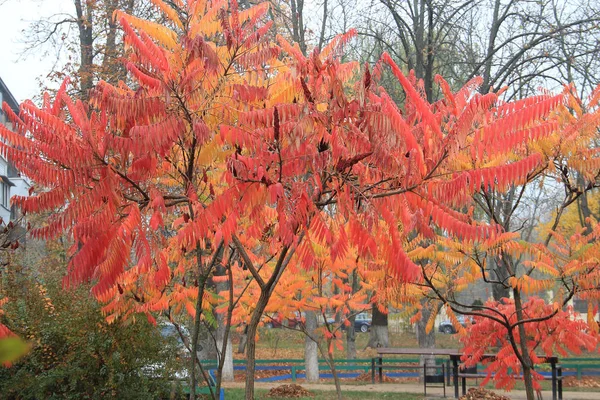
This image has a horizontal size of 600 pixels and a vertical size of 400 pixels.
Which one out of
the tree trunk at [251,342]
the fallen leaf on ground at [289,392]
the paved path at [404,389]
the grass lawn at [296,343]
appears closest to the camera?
the tree trunk at [251,342]

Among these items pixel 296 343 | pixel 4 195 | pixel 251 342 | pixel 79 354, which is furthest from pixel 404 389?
pixel 4 195

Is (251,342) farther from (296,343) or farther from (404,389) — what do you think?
(296,343)

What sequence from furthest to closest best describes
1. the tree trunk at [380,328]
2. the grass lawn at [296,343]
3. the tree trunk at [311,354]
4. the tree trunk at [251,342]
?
1. the grass lawn at [296,343]
2. the tree trunk at [380,328]
3. the tree trunk at [311,354]
4. the tree trunk at [251,342]

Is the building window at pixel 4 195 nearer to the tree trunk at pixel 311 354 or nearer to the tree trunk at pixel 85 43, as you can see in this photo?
the tree trunk at pixel 85 43

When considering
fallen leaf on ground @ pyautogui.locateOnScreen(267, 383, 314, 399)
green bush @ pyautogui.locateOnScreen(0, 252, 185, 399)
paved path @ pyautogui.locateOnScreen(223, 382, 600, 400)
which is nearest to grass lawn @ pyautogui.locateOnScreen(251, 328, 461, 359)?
paved path @ pyautogui.locateOnScreen(223, 382, 600, 400)

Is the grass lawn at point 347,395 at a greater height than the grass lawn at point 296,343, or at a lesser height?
greater

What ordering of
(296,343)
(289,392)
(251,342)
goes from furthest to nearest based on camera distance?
(296,343), (289,392), (251,342)

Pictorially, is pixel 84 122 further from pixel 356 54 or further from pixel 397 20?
pixel 356 54

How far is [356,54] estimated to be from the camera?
75.9 ft

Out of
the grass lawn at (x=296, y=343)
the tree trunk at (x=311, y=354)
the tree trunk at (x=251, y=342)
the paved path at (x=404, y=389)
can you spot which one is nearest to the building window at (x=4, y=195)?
the grass lawn at (x=296, y=343)

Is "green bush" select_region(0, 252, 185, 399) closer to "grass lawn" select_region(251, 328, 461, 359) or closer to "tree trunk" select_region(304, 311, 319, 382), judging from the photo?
"tree trunk" select_region(304, 311, 319, 382)

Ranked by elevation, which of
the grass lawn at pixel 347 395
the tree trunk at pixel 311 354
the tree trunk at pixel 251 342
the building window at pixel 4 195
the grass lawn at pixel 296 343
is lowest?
the grass lawn at pixel 296 343

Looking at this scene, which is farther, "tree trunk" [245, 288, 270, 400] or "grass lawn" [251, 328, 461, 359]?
"grass lawn" [251, 328, 461, 359]

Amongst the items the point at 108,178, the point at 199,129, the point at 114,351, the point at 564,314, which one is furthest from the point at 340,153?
the point at 564,314
